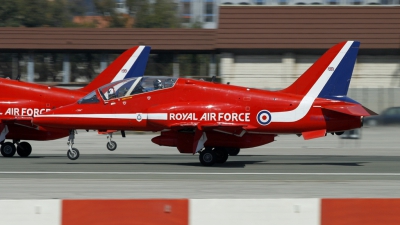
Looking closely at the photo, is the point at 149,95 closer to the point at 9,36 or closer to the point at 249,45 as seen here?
the point at 249,45

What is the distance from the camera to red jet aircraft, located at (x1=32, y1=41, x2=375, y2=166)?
1512 centimetres

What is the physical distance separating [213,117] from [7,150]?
6246mm

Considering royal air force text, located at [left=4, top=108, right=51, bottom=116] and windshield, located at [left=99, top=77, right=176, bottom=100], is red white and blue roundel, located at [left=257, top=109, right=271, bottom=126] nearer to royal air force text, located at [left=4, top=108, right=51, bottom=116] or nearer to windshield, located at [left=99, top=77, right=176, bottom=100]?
windshield, located at [left=99, top=77, right=176, bottom=100]

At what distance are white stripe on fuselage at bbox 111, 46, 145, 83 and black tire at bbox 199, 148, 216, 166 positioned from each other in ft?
20.6

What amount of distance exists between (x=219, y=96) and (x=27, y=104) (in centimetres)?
572

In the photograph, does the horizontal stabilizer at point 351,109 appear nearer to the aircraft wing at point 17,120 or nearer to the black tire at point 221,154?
the black tire at point 221,154

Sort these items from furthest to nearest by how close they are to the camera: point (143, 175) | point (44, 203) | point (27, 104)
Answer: point (27, 104) → point (143, 175) → point (44, 203)

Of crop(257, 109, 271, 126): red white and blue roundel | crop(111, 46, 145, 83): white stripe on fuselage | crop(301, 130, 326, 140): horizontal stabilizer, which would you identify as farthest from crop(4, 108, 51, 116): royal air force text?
crop(301, 130, 326, 140): horizontal stabilizer

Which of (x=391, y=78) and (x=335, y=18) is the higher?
(x=335, y=18)

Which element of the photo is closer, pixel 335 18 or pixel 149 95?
pixel 149 95

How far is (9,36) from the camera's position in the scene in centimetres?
3281

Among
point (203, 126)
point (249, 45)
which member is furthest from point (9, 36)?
point (203, 126)

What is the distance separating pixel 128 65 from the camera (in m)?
21.1

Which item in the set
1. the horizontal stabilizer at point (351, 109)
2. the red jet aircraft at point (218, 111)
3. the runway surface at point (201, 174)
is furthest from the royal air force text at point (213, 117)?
the horizontal stabilizer at point (351, 109)
